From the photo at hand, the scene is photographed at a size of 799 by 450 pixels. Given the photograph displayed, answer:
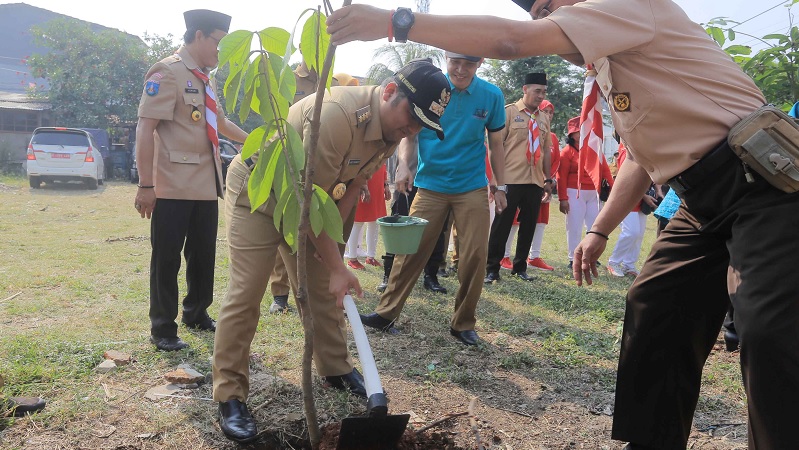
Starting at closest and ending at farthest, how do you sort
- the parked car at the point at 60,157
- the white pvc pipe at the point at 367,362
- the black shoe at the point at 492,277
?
1. the white pvc pipe at the point at 367,362
2. the black shoe at the point at 492,277
3. the parked car at the point at 60,157

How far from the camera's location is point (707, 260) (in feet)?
6.96

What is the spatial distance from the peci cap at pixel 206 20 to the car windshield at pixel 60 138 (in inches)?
541

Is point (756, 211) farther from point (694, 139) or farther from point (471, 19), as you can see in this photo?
point (471, 19)

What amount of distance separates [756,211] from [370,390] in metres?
1.37

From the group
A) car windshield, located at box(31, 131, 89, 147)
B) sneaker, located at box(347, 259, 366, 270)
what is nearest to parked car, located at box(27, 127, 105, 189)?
car windshield, located at box(31, 131, 89, 147)

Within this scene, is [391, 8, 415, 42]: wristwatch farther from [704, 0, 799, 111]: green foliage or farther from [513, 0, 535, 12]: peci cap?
[704, 0, 799, 111]: green foliage

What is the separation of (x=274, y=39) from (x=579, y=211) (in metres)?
6.20

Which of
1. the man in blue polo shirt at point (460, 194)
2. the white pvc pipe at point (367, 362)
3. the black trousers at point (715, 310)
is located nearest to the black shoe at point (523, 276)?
the man in blue polo shirt at point (460, 194)

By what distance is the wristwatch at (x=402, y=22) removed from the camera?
166 centimetres

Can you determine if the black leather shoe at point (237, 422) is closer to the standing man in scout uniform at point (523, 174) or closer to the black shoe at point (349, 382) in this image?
the black shoe at point (349, 382)

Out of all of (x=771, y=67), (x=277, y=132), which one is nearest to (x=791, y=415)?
(x=277, y=132)

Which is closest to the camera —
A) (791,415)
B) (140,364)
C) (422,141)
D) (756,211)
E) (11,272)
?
(791,415)

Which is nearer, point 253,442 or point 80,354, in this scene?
point 253,442

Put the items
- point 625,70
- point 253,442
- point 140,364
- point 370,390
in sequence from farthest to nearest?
1. point 140,364
2. point 253,442
3. point 370,390
4. point 625,70
